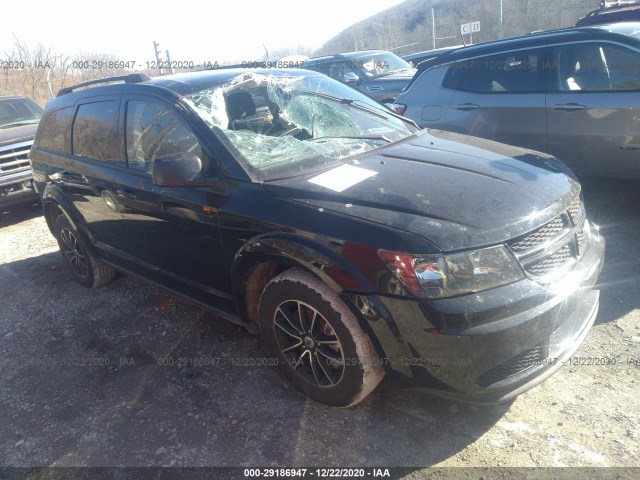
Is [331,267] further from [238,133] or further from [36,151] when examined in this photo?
[36,151]

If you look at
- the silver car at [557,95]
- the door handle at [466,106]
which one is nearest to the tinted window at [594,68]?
the silver car at [557,95]

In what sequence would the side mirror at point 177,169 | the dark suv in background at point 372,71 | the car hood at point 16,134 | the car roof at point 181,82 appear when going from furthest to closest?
the dark suv in background at point 372,71, the car hood at point 16,134, the car roof at point 181,82, the side mirror at point 177,169

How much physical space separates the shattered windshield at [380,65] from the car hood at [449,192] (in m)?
7.91

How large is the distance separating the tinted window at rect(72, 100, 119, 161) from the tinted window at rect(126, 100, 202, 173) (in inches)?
8.5

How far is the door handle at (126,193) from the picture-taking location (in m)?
3.30

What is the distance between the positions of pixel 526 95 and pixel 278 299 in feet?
11.7

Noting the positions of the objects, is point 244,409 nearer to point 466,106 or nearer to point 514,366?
point 514,366

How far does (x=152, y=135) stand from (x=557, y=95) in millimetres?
3686

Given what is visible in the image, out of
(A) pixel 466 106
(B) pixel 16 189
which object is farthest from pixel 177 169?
(B) pixel 16 189

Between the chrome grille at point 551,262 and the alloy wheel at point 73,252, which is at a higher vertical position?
the chrome grille at point 551,262

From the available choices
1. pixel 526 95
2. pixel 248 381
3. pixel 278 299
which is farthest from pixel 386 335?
pixel 526 95

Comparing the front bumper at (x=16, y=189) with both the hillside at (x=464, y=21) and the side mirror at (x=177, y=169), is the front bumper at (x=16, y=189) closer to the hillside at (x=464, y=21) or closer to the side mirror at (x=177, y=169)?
the side mirror at (x=177, y=169)

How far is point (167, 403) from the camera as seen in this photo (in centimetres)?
283

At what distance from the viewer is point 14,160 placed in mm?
6961
